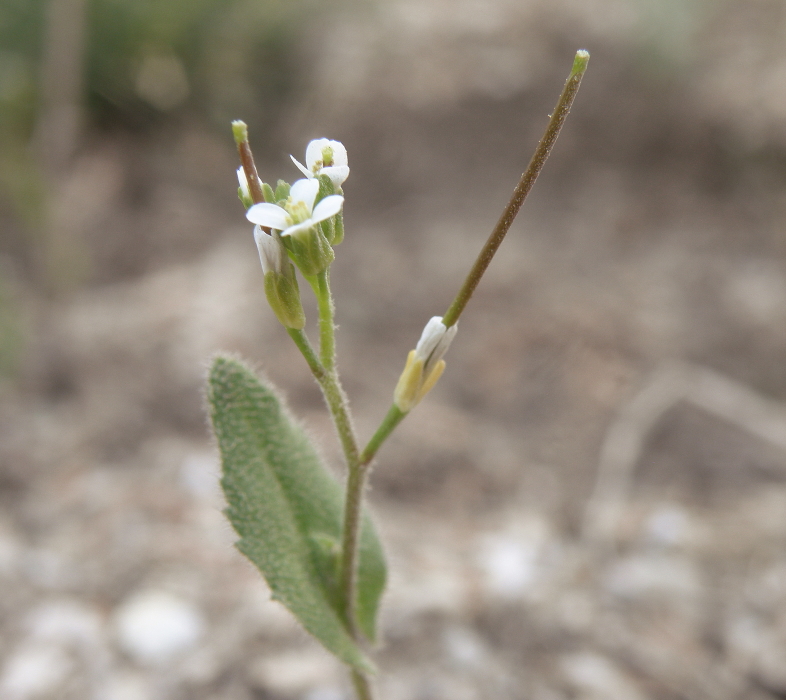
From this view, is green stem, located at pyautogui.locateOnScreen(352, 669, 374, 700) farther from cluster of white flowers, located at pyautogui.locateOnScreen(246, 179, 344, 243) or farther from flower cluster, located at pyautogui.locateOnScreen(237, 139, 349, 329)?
cluster of white flowers, located at pyautogui.locateOnScreen(246, 179, 344, 243)

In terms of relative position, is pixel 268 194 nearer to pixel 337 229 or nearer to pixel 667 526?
pixel 337 229

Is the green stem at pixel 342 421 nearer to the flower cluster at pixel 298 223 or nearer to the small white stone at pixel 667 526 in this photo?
the flower cluster at pixel 298 223

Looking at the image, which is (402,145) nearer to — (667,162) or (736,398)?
(667,162)

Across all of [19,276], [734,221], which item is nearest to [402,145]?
[734,221]

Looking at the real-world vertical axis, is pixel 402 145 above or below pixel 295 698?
above

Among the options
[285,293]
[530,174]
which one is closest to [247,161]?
[285,293]

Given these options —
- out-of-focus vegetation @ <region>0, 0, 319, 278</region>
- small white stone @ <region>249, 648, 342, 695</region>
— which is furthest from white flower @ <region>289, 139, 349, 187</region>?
out-of-focus vegetation @ <region>0, 0, 319, 278</region>
